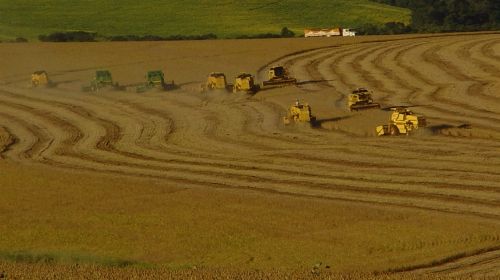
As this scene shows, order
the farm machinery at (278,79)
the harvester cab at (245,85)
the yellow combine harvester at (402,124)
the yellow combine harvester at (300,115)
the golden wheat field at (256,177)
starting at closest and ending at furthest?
the golden wheat field at (256,177)
the yellow combine harvester at (402,124)
the yellow combine harvester at (300,115)
the harvester cab at (245,85)
the farm machinery at (278,79)

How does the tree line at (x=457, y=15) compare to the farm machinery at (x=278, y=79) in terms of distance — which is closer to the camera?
the farm machinery at (x=278, y=79)

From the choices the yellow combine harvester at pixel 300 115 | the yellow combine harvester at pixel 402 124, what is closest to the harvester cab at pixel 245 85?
the yellow combine harvester at pixel 300 115

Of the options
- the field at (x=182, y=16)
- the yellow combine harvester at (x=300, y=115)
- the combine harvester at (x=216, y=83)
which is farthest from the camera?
the field at (x=182, y=16)

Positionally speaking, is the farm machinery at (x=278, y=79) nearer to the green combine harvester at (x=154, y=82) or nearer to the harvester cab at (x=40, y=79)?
the green combine harvester at (x=154, y=82)

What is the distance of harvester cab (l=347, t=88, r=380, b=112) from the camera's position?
53.3m

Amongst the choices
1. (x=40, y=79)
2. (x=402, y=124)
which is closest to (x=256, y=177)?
(x=402, y=124)

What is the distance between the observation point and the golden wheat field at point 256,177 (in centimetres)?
2586

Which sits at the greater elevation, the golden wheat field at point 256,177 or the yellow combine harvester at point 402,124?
the yellow combine harvester at point 402,124

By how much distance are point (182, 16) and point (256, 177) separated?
74570 millimetres

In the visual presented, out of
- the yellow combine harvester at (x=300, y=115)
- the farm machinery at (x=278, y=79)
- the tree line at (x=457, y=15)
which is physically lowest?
the yellow combine harvester at (x=300, y=115)

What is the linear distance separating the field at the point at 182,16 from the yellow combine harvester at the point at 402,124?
56320mm

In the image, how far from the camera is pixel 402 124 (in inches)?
1826

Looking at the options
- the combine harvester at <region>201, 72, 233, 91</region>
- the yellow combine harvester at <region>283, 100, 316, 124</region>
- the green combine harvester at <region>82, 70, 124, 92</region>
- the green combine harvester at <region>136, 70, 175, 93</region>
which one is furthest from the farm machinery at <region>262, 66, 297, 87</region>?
the yellow combine harvester at <region>283, 100, 316, 124</region>

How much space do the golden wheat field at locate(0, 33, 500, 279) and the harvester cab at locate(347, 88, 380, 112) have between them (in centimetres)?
88
